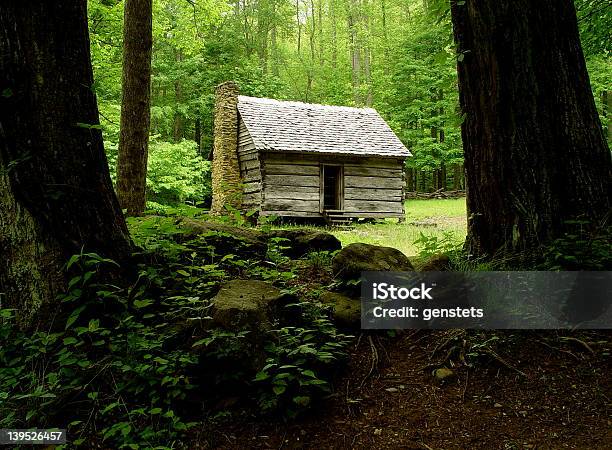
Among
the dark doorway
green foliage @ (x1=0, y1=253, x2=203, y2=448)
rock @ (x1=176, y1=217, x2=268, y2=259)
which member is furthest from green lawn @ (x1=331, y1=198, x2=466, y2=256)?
green foliage @ (x1=0, y1=253, x2=203, y2=448)

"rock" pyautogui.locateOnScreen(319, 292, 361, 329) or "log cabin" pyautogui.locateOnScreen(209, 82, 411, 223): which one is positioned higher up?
"log cabin" pyautogui.locateOnScreen(209, 82, 411, 223)

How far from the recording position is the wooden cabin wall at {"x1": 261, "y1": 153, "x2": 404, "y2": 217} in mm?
16438

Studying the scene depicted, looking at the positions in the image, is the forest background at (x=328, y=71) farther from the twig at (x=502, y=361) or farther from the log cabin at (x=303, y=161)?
the twig at (x=502, y=361)

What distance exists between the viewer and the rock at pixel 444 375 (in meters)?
3.10

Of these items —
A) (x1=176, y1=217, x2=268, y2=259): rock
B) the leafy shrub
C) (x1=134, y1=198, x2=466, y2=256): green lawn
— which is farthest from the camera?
the leafy shrub

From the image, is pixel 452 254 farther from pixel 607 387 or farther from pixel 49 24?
pixel 49 24

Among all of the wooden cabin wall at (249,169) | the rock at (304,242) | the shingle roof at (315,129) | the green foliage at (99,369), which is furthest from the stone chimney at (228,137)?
the green foliage at (99,369)

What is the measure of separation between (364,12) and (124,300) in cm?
3224

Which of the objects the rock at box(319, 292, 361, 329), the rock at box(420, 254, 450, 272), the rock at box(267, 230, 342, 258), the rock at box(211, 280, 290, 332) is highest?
the rock at box(267, 230, 342, 258)

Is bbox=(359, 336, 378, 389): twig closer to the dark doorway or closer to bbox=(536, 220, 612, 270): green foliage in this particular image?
bbox=(536, 220, 612, 270): green foliage

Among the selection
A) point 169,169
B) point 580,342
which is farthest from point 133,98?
point 169,169

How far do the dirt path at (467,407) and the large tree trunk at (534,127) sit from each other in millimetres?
1069

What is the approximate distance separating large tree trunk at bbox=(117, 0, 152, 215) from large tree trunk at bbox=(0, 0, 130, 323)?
4005mm

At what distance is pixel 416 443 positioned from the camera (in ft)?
8.46
